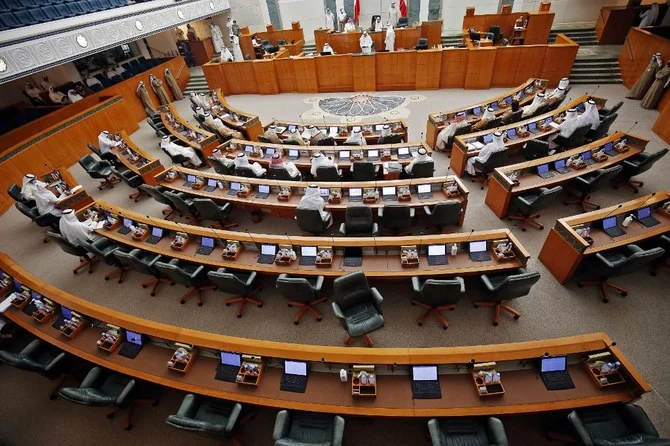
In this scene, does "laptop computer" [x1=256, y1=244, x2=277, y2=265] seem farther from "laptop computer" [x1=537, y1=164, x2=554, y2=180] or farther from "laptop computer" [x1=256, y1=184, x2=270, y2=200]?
"laptop computer" [x1=537, y1=164, x2=554, y2=180]

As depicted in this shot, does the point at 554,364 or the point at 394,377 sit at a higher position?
the point at 554,364

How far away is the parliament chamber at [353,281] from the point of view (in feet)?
11.8

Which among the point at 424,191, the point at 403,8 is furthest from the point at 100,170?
the point at 403,8

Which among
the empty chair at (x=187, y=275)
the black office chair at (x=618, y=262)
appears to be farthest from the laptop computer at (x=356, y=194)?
the black office chair at (x=618, y=262)

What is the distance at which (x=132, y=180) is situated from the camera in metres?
8.49

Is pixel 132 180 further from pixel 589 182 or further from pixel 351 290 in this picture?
pixel 589 182

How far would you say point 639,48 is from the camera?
414 inches

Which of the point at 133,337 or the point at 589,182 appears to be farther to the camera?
the point at 589,182

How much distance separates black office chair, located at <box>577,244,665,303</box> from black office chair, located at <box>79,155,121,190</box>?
1141cm

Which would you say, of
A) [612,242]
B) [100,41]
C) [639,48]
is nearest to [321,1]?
[100,41]

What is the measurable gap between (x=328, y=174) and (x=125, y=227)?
4.38 metres

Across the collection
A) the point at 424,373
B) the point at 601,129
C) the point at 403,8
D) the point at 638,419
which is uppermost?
the point at 403,8

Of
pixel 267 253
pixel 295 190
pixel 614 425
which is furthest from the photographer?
pixel 295 190

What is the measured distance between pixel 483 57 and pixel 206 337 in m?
13.1
